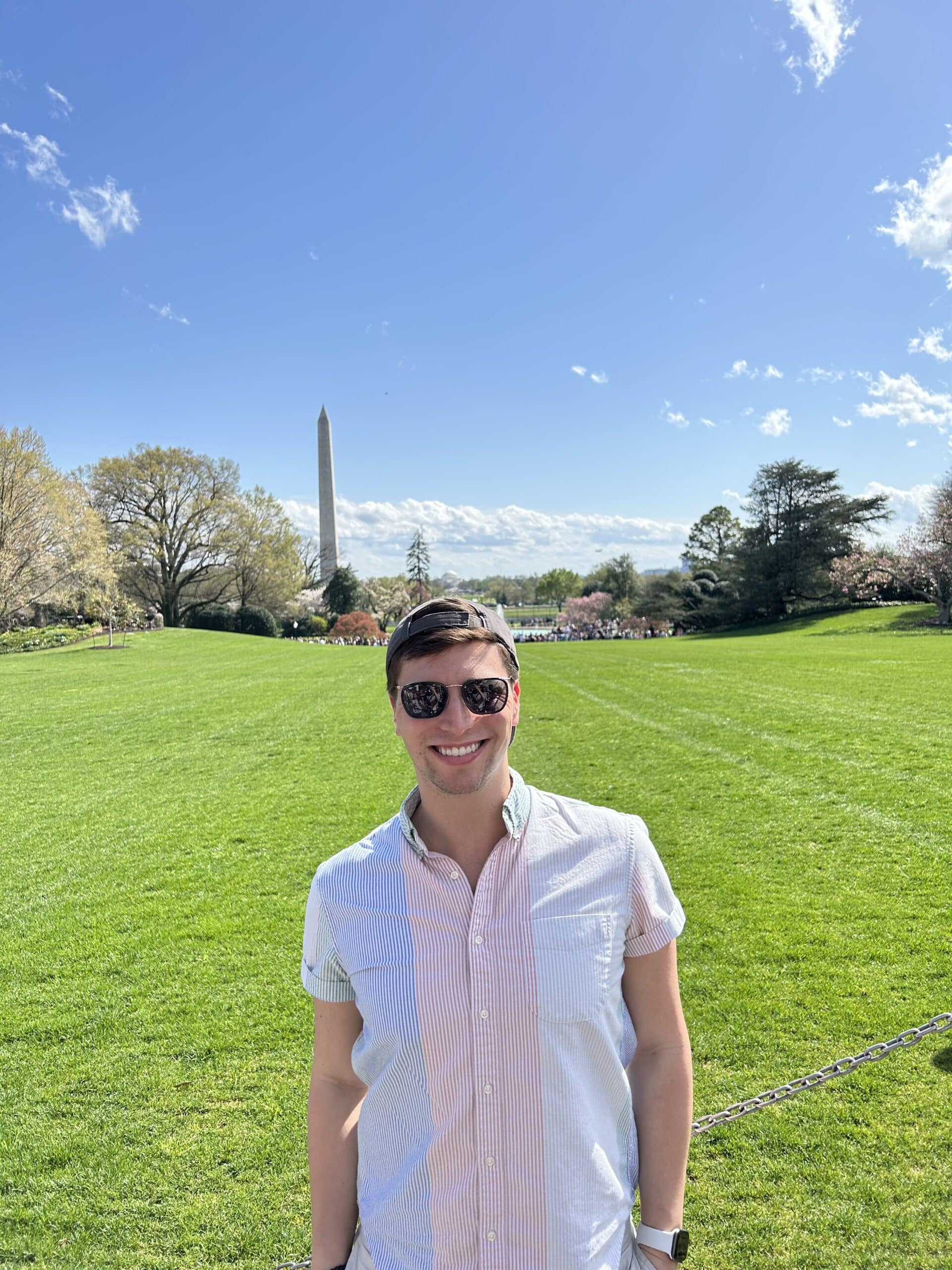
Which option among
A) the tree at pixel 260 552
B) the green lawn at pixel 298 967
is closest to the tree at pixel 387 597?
the tree at pixel 260 552

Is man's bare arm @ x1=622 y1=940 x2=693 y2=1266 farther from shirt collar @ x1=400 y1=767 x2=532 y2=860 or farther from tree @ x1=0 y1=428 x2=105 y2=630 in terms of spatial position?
tree @ x1=0 y1=428 x2=105 y2=630

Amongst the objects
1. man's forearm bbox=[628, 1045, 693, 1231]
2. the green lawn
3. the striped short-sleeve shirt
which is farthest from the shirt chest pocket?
the green lawn

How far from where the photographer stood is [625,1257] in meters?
1.62

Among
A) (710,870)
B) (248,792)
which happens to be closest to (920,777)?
(710,870)

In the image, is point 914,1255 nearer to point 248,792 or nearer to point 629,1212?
point 629,1212

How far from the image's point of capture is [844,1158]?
303 cm

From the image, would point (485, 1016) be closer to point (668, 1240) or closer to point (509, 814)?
point (509, 814)

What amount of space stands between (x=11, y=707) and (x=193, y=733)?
5.82m

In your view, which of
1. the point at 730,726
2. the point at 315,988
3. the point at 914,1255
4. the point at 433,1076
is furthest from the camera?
the point at 730,726

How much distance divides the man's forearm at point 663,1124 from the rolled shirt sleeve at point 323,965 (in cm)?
69

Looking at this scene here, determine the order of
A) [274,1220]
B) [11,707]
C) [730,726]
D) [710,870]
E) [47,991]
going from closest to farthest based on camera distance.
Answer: [274,1220] → [47,991] → [710,870] → [730,726] → [11,707]

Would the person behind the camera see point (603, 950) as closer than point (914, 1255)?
Yes

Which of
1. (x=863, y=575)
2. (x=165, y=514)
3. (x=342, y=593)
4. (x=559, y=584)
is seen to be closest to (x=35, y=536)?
(x=165, y=514)

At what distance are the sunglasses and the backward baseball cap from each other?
0.09 meters
